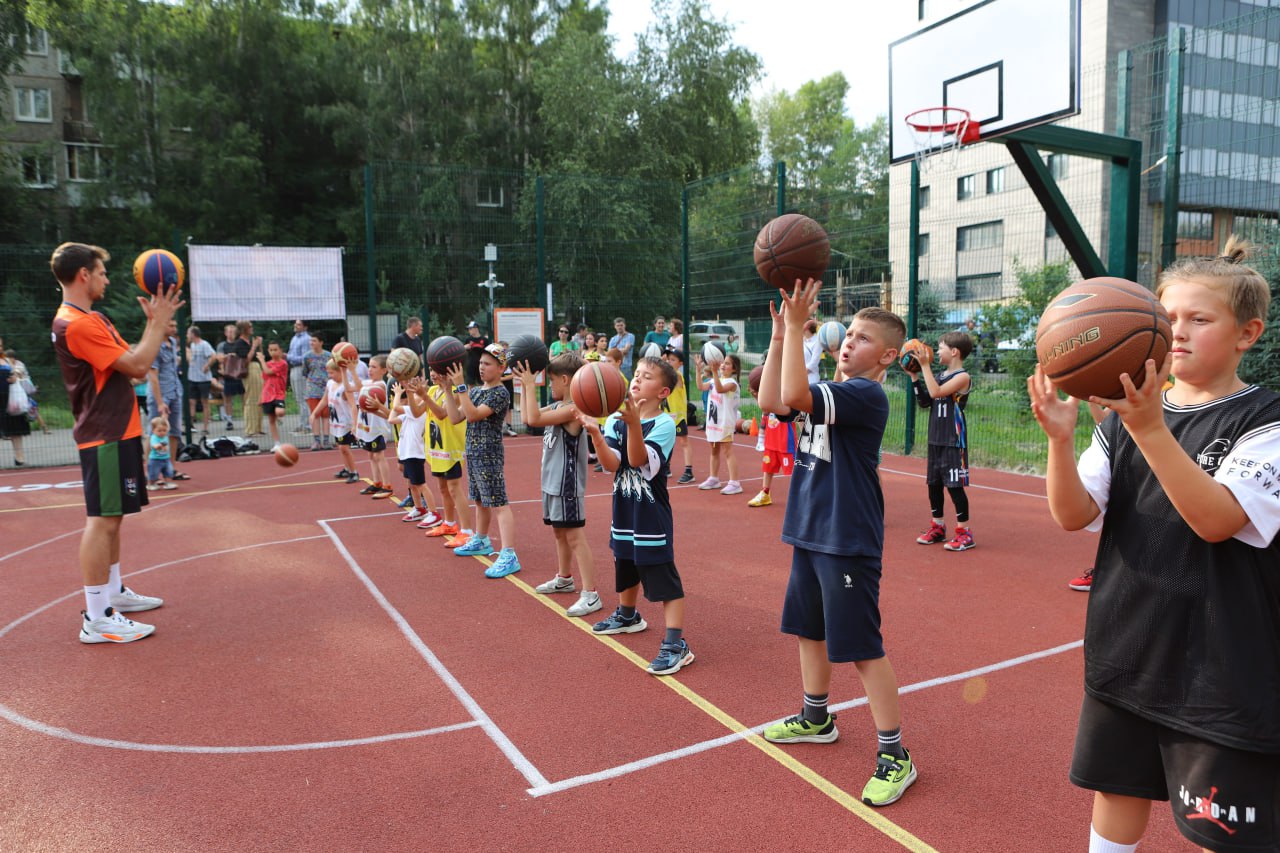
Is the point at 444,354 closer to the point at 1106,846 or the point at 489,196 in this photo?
the point at 1106,846

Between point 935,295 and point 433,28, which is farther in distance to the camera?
point 433,28

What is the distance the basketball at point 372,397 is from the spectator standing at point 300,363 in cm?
725

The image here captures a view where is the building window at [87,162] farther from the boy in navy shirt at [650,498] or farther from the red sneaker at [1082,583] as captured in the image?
the red sneaker at [1082,583]

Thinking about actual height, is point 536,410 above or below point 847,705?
above

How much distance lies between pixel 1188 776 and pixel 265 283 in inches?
633

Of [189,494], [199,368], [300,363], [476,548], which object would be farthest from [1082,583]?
[300,363]

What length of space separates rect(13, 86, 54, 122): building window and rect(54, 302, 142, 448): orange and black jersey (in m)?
40.5

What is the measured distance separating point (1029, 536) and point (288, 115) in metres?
33.5

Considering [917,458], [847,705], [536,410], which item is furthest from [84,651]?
[917,458]

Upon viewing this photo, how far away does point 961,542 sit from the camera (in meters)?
7.47

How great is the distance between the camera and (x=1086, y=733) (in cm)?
229

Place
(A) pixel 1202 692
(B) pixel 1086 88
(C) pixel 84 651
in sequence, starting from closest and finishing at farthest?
(A) pixel 1202 692, (C) pixel 84 651, (B) pixel 1086 88

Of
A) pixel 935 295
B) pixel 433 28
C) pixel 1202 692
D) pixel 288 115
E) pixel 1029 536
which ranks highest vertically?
pixel 433 28

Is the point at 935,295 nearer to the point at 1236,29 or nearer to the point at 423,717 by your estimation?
the point at 1236,29
